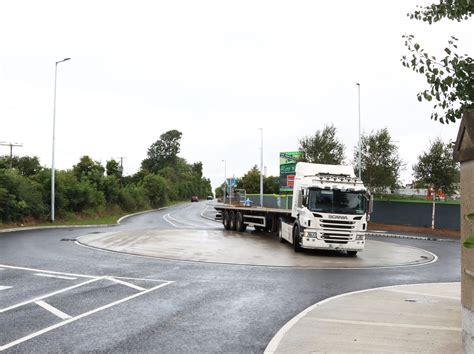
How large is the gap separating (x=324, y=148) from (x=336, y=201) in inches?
922

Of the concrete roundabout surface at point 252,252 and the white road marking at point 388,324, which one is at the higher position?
the white road marking at point 388,324

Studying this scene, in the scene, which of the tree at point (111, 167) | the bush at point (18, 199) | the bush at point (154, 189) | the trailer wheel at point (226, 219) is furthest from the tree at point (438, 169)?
the tree at point (111, 167)

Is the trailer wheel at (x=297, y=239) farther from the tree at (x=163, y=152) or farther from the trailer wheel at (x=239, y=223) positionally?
the tree at (x=163, y=152)

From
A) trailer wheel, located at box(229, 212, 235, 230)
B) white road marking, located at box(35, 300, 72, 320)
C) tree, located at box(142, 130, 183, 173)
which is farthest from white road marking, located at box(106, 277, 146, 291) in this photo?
tree, located at box(142, 130, 183, 173)

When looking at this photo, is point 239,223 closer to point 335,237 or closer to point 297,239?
point 297,239

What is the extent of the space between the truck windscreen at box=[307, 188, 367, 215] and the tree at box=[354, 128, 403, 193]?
19.2 m

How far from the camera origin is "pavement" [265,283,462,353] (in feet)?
21.5

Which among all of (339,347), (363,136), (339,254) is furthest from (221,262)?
(363,136)

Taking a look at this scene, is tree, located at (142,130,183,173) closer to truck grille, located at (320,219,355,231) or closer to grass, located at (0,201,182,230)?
grass, located at (0,201,182,230)

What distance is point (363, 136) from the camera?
38.9 meters

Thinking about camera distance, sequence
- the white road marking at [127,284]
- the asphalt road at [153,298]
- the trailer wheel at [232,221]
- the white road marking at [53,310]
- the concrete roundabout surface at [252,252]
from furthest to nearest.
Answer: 1. the trailer wheel at [232,221]
2. the concrete roundabout surface at [252,252]
3. the white road marking at [127,284]
4. the white road marking at [53,310]
5. the asphalt road at [153,298]

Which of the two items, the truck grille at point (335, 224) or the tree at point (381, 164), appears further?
the tree at point (381, 164)

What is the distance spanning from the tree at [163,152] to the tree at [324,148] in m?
93.1

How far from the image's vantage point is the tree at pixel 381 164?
36.8 meters
